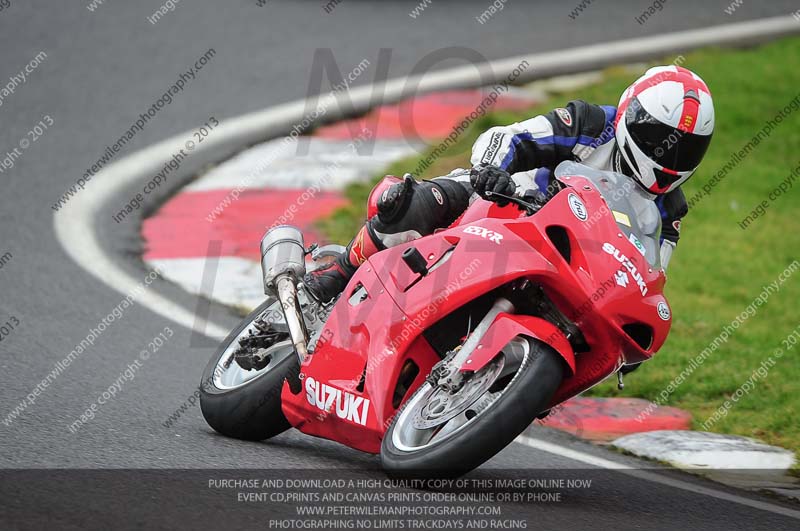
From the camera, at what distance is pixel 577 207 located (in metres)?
4.36

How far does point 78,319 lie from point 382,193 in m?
2.53

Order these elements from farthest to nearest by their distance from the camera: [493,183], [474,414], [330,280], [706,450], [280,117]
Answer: [280,117] < [706,450] < [330,280] < [493,183] < [474,414]

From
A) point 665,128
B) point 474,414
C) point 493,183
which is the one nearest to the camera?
point 474,414

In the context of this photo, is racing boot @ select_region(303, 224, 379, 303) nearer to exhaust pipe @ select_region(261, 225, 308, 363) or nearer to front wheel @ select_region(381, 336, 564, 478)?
exhaust pipe @ select_region(261, 225, 308, 363)

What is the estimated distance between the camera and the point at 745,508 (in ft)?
16.1

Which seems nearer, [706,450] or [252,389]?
[252,389]

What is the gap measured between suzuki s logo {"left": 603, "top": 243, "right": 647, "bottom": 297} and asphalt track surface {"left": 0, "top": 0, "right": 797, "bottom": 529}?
0.89m

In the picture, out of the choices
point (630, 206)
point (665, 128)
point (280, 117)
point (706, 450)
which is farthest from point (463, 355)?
point (280, 117)

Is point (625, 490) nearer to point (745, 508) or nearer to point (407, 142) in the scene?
point (745, 508)

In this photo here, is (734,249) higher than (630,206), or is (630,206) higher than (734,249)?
(630,206)

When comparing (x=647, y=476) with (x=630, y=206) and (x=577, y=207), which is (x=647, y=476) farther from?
(x=577, y=207)

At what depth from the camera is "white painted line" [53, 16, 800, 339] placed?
7.52 metres

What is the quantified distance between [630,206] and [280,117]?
6.64 metres

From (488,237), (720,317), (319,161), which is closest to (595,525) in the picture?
(488,237)
